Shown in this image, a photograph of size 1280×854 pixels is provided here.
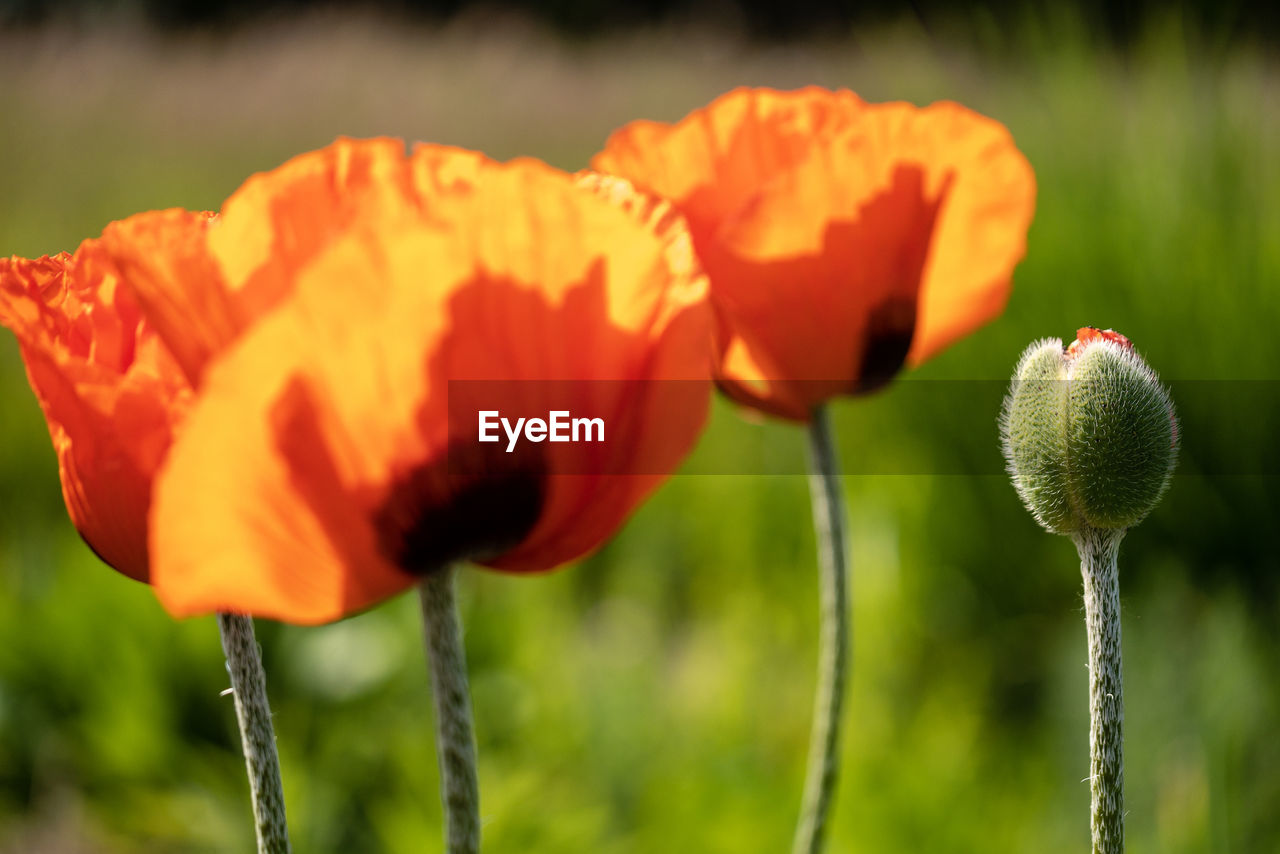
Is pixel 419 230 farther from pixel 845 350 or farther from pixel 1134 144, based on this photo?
pixel 1134 144

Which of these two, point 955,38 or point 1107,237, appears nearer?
point 1107,237

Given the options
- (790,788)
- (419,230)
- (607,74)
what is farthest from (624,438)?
(607,74)

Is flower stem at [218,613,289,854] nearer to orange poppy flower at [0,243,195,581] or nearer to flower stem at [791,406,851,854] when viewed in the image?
orange poppy flower at [0,243,195,581]

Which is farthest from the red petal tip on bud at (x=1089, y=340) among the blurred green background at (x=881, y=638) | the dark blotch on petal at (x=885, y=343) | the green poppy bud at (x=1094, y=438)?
the blurred green background at (x=881, y=638)

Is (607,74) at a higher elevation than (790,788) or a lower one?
higher

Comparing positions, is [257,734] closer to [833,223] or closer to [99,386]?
[99,386]

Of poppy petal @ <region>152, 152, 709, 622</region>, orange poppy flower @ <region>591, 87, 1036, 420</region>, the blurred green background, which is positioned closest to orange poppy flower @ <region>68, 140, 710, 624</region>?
poppy petal @ <region>152, 152, 709, 622</region>
